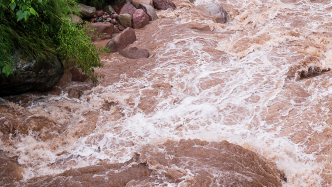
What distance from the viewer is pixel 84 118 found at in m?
5.26

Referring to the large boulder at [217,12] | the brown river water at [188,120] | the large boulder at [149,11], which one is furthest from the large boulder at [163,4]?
the brown river water at [188,120]

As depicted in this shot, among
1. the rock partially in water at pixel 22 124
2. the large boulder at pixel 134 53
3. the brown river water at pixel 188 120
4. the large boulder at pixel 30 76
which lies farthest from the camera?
the large boulder at pixel 134 53

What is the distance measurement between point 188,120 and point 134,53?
3561 mm

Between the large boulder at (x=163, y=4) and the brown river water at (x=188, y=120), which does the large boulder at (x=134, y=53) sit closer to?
the brown river water at (x=188, y=120)

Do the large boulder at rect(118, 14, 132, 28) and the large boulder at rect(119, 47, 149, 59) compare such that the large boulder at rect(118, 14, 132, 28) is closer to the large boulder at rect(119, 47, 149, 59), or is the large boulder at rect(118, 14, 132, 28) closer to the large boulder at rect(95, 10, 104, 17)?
the large boulder at rect(95, 10, 104, 17)

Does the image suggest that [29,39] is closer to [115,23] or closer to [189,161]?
[189,161]

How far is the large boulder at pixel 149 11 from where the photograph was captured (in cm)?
1050

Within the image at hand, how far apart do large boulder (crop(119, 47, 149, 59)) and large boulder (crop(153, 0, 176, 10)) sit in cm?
437

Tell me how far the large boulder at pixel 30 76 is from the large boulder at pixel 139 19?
190 inches

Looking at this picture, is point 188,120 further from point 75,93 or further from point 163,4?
point 163,4

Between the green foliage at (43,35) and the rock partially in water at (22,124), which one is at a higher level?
the green foliage at (43,35)

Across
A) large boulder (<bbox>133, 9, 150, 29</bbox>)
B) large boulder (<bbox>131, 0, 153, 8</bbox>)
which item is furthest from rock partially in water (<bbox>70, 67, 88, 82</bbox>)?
large boulder (<bbox>131, 0, 153, 8</bbox>)

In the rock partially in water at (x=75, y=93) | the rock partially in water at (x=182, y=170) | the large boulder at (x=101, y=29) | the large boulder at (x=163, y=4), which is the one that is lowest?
the rock partially in water at (x=182, y=170)

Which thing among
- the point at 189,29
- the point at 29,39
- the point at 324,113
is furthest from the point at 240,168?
the point at 189,29
